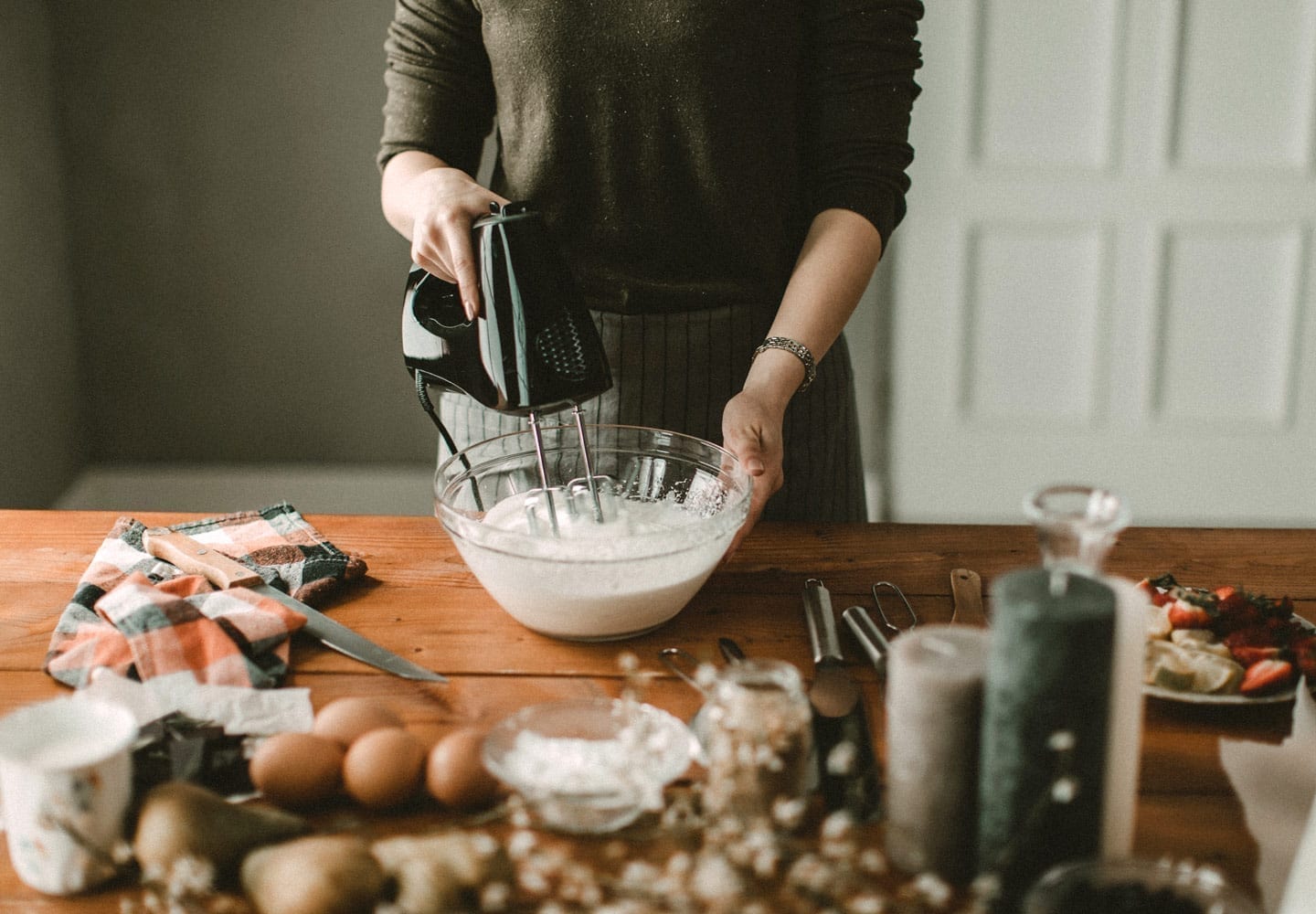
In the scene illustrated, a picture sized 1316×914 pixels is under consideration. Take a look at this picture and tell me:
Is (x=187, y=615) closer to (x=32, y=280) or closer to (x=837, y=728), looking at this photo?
(x=837, y=728)

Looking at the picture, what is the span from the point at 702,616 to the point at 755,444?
182 mm

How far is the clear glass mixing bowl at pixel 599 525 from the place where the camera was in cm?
95

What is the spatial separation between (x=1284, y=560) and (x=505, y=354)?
2.74 feet

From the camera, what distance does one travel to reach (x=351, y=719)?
2.64ft

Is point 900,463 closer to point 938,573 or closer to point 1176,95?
point 1176,95

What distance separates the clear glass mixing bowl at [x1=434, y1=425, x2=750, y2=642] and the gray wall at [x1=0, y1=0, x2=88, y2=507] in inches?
79.8

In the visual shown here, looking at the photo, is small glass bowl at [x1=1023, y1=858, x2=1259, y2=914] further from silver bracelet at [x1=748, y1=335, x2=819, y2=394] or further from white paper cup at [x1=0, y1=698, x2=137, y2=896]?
silver bracelet at [x1=748, y1=335, x2=819, y2=394]

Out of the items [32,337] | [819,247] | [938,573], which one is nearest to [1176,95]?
[819,247]

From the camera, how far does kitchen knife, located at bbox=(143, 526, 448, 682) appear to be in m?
0.96

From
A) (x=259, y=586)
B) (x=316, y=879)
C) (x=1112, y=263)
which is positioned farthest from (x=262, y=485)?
(x=316, y=879)

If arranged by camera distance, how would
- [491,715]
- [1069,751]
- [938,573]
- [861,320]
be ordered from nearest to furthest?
1. [1069,751]
2. [491,715]
3. [938,573]
4. [861,320]

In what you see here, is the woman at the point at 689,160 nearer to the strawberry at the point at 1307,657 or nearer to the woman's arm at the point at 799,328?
the woman's arm at the point at 799,328

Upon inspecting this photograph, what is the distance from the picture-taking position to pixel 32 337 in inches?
110

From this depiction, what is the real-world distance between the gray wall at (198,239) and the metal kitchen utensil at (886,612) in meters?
2.13
